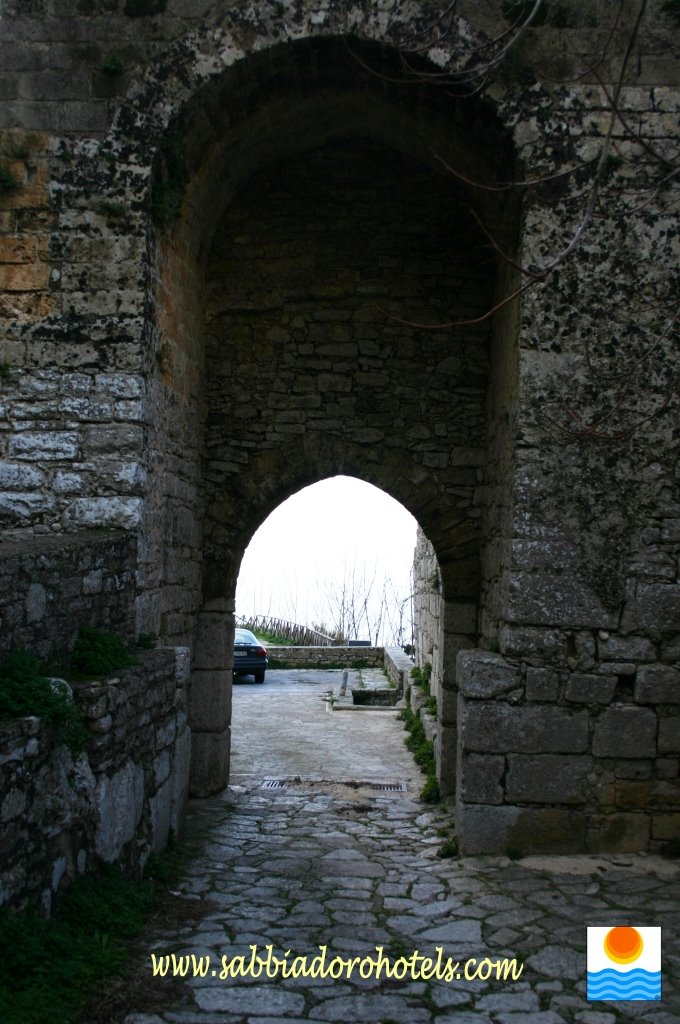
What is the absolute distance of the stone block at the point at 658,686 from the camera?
5.08 metres

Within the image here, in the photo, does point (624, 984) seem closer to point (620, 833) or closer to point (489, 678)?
point (620, 833)

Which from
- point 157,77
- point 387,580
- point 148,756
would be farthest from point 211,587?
point 387,580

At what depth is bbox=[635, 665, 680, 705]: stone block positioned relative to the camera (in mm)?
5082

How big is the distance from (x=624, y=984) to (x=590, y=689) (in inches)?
70.6

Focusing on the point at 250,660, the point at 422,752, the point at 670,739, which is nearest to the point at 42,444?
the point at 670,739

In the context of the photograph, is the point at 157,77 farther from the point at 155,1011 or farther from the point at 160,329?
the point at 155,1011

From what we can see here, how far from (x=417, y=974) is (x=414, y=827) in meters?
2.32

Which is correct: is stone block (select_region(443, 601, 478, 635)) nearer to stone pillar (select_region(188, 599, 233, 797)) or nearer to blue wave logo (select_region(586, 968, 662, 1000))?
stone pillar (select_region(188, 599, 233, 797))

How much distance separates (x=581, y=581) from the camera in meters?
5.15

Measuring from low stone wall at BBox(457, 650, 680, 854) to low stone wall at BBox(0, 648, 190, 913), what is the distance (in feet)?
5.61

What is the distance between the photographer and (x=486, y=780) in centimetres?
512

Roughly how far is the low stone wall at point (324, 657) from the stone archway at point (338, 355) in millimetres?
9857

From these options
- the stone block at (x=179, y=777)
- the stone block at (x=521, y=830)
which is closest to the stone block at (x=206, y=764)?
the stone block at (x=179, y=777)

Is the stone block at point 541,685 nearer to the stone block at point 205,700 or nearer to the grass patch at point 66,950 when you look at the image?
the grass patch at point 66,950
